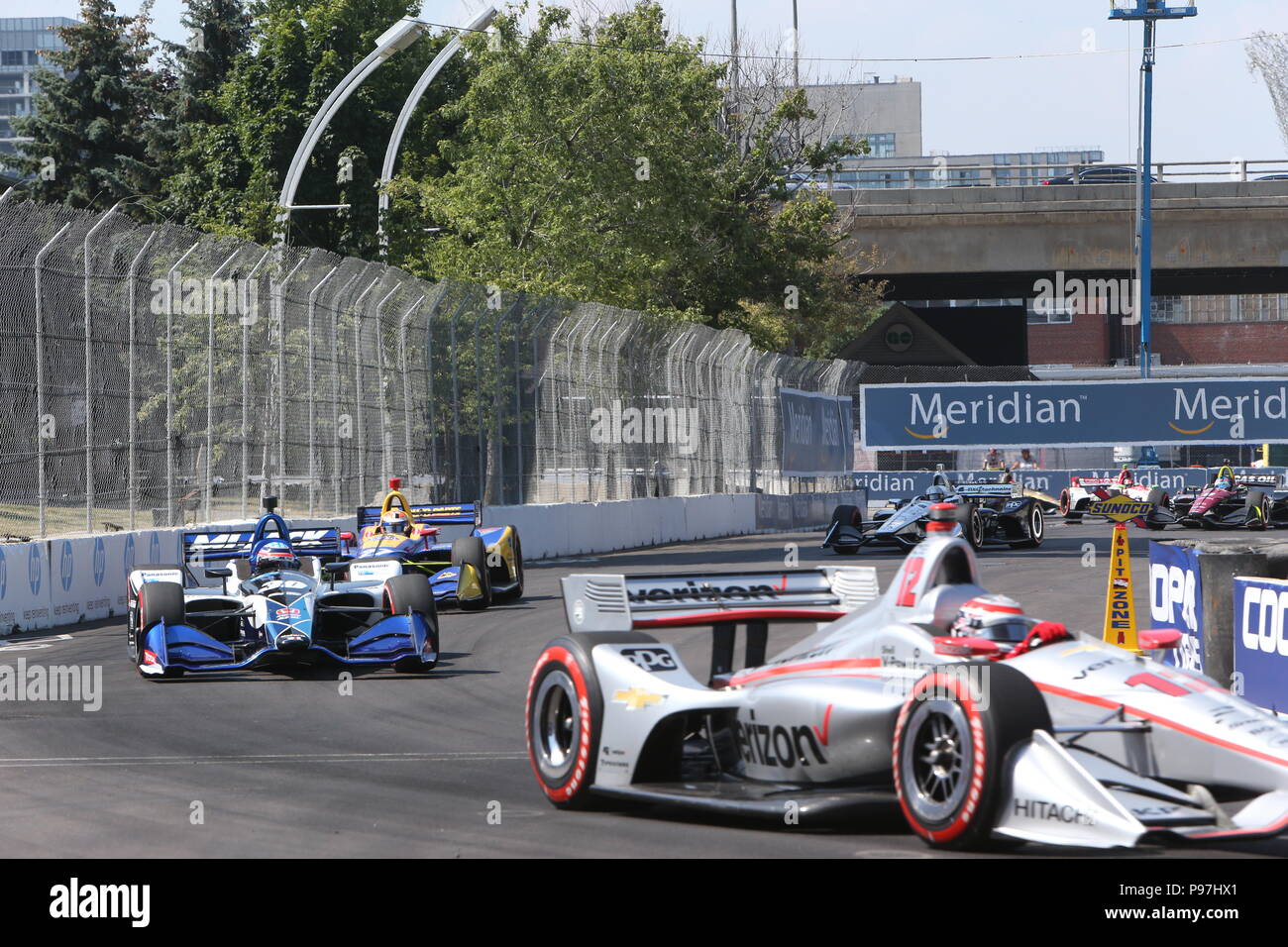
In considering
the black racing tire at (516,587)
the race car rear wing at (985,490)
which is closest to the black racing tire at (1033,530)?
the race car rear wing at (985,490)

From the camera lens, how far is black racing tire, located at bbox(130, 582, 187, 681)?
12.3 metres

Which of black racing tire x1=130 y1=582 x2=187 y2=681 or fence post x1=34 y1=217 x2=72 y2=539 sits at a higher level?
fence post x1=34 y1=217 x2=72 y2=539

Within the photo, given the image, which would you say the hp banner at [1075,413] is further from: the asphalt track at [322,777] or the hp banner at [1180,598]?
the hp banner at [1180,598]

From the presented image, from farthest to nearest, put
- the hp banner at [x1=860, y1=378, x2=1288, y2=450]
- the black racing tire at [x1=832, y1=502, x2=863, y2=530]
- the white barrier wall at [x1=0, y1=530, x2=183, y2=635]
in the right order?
the hp banner at [x1=860, y1=378, x2=1288, y2=450]
the black racing tire at [x1=832, y1=502, x2=863, y2=530]
the white barrier wall at [x1=0, y1=530, x2=183, y2=635]

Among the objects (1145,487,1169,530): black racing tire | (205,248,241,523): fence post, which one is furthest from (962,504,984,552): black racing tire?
(205,248,241,523): fence post

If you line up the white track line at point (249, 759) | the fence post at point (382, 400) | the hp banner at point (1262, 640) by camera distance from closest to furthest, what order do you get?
the white track line at point (249, 759), the hp banner at point (1262, 640), the fence post at point (382, 400)

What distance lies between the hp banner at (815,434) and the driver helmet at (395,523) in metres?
19.1

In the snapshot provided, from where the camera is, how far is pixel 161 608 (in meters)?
12.3

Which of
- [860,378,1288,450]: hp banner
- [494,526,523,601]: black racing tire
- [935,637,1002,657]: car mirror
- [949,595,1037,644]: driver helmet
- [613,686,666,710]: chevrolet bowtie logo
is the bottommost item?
[494,526,523,601]: black racing tire

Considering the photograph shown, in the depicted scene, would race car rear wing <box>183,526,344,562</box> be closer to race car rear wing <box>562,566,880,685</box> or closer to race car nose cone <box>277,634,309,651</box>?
race car nose cone <box>277,634,309,651</box>

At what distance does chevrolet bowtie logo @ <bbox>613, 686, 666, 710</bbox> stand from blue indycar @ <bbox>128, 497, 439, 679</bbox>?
5.47m

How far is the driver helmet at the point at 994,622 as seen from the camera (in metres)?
6.84

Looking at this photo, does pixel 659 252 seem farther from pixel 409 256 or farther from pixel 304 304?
pixel 304 304

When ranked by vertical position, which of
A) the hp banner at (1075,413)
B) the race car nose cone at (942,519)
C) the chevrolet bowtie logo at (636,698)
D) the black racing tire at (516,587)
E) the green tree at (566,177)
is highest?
the green tree at (566,177)
